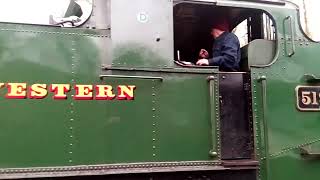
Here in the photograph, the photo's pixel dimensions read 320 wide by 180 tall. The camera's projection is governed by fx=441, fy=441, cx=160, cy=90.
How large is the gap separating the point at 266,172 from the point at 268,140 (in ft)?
1.14

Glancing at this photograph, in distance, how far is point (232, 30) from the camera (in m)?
6.05

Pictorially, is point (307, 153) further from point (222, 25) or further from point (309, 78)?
point (222, 25)

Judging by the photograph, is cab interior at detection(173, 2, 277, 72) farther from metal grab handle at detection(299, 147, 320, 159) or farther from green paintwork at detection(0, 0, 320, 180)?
metal grab handle at detection(299, 147, 320, 159)

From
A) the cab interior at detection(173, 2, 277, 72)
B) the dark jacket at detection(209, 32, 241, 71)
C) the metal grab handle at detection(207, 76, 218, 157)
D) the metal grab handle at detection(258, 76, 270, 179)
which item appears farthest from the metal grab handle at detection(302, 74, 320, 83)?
the metal grab handle at detection(207, 76, 218, 157)

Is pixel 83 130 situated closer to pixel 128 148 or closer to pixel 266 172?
pixel 128 148

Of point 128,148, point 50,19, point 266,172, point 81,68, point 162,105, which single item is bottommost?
point 266,172

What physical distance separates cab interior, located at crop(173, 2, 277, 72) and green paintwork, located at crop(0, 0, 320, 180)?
0.20m

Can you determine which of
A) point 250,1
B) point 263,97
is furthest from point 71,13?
point 263,97

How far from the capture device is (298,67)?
199 inches

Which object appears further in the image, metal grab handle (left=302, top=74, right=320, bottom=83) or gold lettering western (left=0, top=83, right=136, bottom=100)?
metal grab handle (left=302, top=74, right=320, bottom=83)

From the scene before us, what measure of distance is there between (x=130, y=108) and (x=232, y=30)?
2.34 metres

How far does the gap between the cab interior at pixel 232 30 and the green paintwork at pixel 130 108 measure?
0.20m

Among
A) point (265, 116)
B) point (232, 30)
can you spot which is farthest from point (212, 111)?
point (232, 30)

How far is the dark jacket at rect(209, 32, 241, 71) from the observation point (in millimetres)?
4992
